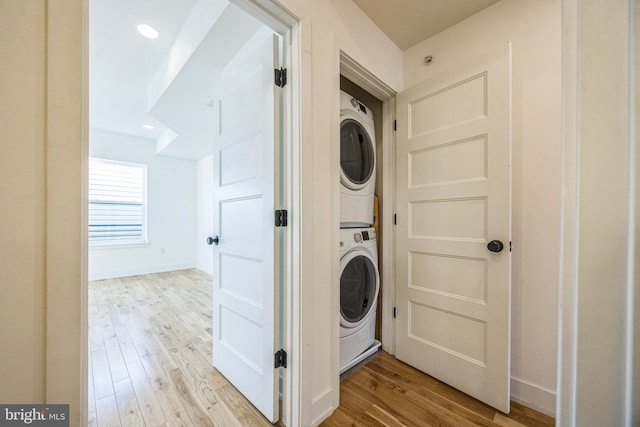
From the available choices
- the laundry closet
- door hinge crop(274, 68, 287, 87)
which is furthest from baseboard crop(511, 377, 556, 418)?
door hinge crop(274, 68, 287, 87)

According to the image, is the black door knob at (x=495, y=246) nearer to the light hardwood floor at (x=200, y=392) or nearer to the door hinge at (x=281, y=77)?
the light hardwood floor at (x=200, y=392)

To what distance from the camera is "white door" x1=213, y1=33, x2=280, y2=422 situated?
122cm

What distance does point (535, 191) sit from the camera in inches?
53.6

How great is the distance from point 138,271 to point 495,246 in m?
5.66

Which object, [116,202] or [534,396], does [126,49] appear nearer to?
[116,202]

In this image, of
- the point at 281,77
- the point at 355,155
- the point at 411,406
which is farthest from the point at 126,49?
the point at 411,406

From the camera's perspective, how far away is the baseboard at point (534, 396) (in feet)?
4.20

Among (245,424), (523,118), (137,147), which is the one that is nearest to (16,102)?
(245,424)

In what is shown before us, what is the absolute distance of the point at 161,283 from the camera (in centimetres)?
395

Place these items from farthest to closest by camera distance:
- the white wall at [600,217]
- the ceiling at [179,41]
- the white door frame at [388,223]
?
1. the white door frame at [388,223]
2. the ceiling at [179,41]
3. the white wall at [600,217]

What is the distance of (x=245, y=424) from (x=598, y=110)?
1759mm

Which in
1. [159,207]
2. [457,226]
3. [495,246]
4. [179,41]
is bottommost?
[495,246]

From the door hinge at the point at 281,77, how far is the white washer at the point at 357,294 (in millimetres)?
966

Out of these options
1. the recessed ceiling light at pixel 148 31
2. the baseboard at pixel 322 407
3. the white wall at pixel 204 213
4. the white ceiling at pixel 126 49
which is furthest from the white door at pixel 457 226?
the white wall at pixel 204 213
